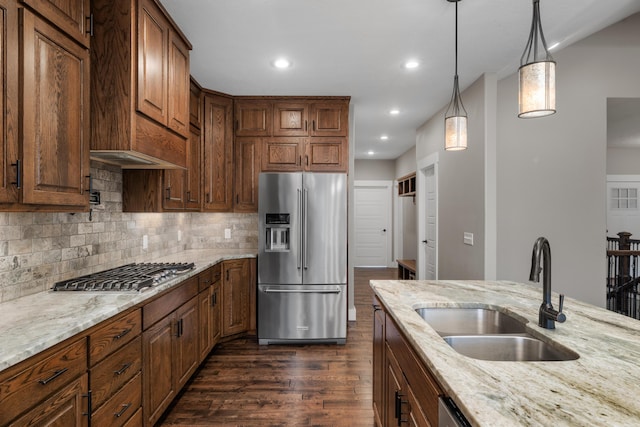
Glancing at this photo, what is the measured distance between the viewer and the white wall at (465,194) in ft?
10.4

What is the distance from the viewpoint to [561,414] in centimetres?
72

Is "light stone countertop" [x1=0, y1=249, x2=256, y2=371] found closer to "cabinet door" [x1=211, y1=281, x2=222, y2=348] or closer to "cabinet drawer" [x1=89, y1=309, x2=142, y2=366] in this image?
"cabinet drawer" [x1=89, y1=309, x2=142, y2=366]

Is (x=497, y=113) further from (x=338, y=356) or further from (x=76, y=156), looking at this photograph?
(x=76, y=156)

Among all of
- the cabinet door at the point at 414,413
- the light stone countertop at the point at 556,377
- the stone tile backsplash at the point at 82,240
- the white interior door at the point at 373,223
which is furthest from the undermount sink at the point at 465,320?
the white interior door at the point at 373,223

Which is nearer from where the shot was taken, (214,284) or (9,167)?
(9,167)

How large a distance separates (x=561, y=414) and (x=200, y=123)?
11.8ft

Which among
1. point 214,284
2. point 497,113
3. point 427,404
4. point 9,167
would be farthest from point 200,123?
point 427,404

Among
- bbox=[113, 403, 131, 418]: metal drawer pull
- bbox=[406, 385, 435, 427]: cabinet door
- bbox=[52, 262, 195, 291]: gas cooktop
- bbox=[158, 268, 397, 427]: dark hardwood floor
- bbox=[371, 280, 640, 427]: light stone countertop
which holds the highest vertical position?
bbox=[52, 262, 195, 291]: gas cooktop

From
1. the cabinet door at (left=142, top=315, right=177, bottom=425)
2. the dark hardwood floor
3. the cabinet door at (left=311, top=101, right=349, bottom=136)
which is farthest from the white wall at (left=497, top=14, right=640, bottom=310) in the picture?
the cabinet door at (left=142, top=315, right=177, bottom=425)

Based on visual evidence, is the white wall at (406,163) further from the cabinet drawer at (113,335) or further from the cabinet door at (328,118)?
the cabinet drawer at (113,335)

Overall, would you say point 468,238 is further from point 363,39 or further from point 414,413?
point 414,413

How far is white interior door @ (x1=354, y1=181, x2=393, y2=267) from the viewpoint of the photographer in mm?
7961

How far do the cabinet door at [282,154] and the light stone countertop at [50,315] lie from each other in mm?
1954

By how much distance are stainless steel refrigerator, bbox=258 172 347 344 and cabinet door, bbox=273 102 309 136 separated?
2.07 ft
